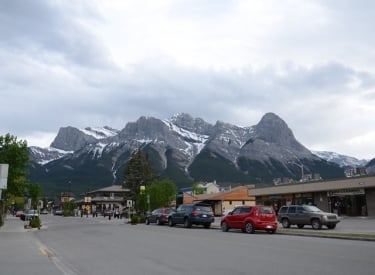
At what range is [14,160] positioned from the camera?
4784 cm

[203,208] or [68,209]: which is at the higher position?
[68,209]

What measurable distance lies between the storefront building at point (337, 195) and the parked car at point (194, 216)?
64.0 feet

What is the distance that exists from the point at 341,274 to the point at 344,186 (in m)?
40.6

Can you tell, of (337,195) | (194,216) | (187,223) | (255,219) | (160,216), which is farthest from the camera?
(337,195)

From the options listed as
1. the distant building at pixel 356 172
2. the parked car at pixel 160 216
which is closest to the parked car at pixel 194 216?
the parked car at pixel 160 216

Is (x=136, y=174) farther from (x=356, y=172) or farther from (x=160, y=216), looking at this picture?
(x=160, y=216)

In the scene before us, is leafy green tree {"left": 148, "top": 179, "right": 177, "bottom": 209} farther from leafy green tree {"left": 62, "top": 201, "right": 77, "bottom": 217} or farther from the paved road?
the paved road

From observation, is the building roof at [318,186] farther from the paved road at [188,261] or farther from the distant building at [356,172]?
the paved road at [188,261]

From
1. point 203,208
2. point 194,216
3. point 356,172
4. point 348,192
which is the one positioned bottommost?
point 194,216

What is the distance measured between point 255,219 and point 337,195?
26.7 meters

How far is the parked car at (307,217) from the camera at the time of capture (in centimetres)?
3023

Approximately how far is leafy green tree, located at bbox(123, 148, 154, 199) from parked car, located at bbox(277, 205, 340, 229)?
2646 inches

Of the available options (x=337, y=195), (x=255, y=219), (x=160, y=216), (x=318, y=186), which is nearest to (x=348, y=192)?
(x=337, y=195)

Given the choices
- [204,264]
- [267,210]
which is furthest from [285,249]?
[267,210]
